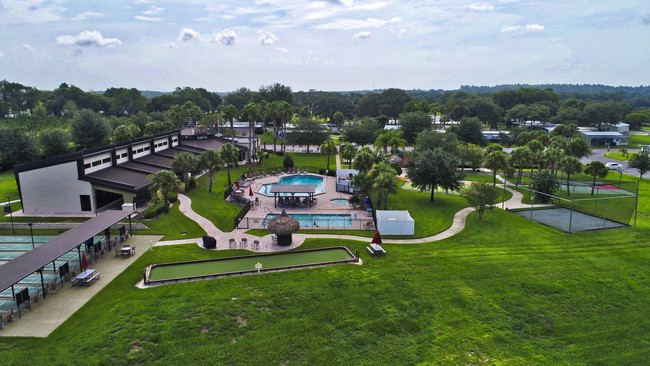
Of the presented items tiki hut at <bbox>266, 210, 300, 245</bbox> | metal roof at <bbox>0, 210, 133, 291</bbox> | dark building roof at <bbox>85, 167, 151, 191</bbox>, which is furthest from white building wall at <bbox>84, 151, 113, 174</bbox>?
tiki hut at <bbox>266, 210, 300, 245</bbox>

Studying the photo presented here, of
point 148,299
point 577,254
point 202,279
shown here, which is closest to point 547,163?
point 577,254

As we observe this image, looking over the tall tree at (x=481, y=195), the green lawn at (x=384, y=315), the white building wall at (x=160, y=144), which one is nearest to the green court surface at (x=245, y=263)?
the green lawn at (x=384, y=315)

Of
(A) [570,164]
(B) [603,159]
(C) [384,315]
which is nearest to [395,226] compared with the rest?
(C) [384,315]

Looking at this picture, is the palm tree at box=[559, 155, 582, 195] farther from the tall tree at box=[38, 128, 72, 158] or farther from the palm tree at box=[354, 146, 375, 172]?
the tall tree at box=[38, 128, 72, 158]

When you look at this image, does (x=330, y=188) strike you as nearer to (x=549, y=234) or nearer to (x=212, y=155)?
(x=212, y=155)

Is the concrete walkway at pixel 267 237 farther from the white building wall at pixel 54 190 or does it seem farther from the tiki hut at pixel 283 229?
the white building wall at pixel 54 190
